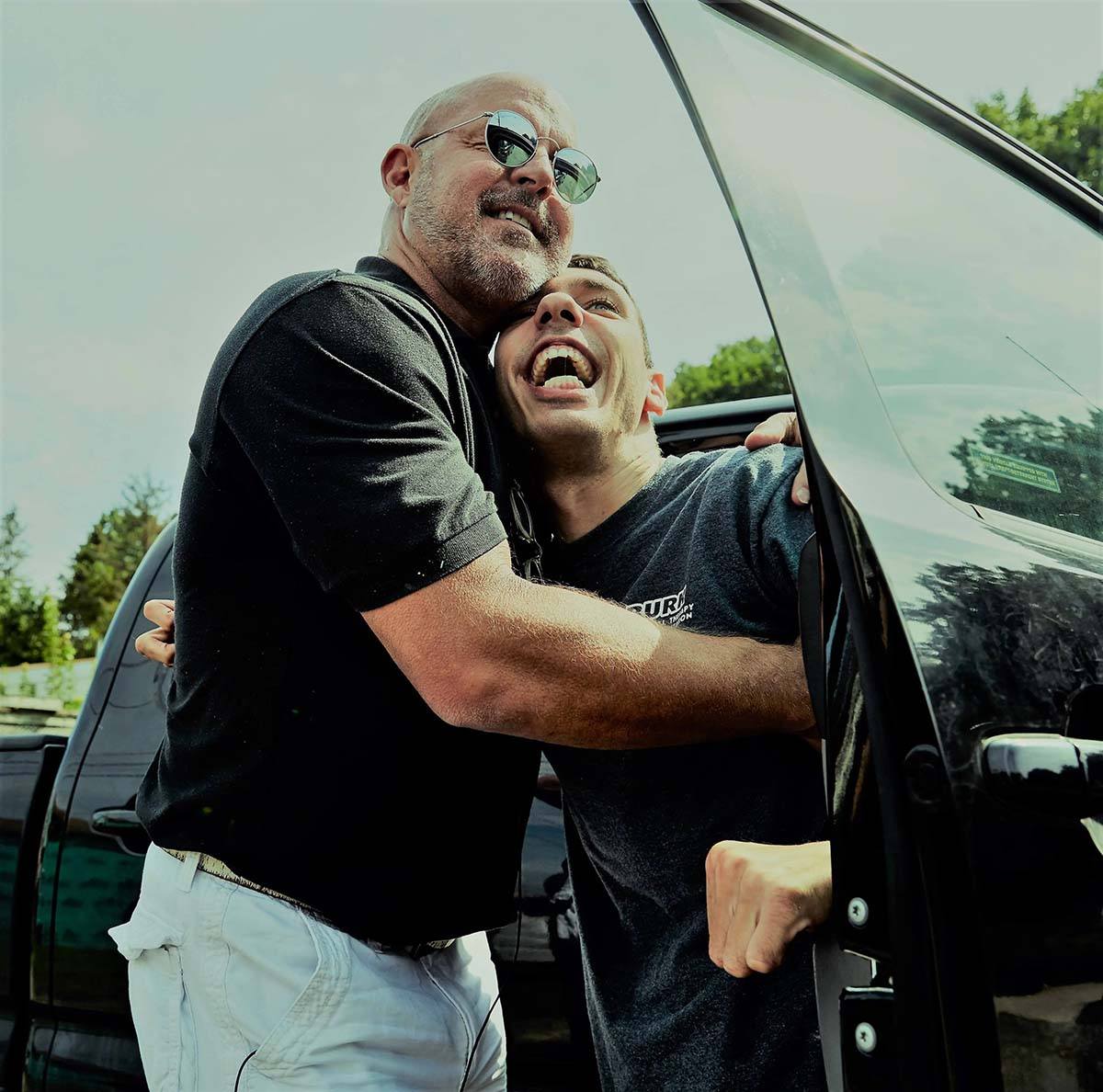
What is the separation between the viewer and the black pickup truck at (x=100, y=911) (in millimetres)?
2070

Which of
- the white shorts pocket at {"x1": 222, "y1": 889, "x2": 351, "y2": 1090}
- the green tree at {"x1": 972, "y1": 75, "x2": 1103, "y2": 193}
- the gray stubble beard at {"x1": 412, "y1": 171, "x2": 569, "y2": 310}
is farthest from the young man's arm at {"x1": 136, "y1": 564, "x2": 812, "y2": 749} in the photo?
the green tree at {"x1": 972, "y1": 75, "x2": 1103, "y2": 193}

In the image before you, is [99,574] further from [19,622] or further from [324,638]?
[324,638]

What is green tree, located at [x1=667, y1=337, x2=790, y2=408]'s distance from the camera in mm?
28406

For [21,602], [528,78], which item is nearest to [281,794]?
[528,78]

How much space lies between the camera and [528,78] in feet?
7.30

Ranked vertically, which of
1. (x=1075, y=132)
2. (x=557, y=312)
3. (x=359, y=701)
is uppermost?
(x=1075, y=132)

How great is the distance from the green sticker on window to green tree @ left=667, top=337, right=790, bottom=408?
27002 mm

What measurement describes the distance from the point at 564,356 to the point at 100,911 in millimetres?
1361

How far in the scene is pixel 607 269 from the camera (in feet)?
7.52

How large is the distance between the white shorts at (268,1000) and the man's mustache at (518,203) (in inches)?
46.9

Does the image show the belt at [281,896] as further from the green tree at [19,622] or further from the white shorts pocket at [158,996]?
the green tree at [19,622]

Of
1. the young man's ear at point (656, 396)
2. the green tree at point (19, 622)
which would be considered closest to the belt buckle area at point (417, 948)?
the young man's ear at point (656, 396)

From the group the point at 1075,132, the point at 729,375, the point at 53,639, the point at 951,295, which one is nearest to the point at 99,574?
the point at 53,639

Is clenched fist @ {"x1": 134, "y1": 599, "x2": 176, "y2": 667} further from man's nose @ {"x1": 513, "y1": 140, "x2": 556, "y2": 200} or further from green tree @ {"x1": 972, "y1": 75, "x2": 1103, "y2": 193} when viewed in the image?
green tree @ {"x1": 972, "y1": 75, "x2": 1103, "y2": 193}
